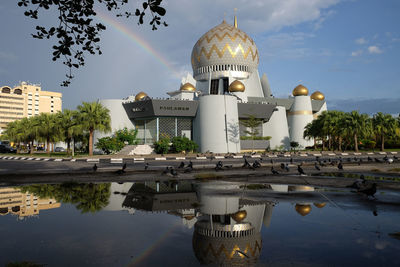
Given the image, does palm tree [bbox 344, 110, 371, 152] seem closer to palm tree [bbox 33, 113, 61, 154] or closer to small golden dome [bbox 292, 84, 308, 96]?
small golden dome [bbox 292, 84, 308, 96]

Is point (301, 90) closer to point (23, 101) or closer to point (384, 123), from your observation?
point (384, 123)

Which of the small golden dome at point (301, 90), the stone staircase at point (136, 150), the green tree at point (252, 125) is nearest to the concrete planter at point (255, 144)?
the green tree at point (252, 125)

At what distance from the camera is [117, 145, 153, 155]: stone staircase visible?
46.2m

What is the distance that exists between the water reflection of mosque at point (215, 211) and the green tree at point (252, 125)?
40.0 metres

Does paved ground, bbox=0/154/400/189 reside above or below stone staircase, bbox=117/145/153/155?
below

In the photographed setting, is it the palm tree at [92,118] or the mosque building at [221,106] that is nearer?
the palm tree at [92,118]

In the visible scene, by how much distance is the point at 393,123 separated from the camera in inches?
2159

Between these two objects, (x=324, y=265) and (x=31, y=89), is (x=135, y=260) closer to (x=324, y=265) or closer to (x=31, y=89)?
(x=324, y=265)

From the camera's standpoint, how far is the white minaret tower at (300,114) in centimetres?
6253

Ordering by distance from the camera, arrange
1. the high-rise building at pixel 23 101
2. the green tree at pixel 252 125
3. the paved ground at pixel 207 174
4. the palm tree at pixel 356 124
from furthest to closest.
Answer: the high-rise building at pixel 23 101, the green tree at pixel 252 125, the palm tree at pixel 356 124, the paved ground at pixel 207 174

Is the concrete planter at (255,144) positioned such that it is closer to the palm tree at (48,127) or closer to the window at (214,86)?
the window at (214,86)

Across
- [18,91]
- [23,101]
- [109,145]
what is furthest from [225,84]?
[18,91]

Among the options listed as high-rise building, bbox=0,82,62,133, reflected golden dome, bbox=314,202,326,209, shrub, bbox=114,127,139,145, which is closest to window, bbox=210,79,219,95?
shrub, bbox=114,127,139,145

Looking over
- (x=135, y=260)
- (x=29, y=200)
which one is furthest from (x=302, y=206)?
(x=29, y=200)
